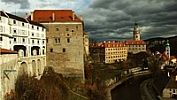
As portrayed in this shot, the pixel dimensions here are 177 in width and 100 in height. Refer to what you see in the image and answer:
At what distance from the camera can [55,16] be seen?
120 ft

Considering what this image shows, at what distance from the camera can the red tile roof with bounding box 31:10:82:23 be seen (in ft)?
118

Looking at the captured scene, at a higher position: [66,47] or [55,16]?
[55,16]

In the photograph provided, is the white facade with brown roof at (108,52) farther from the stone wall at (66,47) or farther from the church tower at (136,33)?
the stone wall at (66,47)

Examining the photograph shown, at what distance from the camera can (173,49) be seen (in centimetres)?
11525

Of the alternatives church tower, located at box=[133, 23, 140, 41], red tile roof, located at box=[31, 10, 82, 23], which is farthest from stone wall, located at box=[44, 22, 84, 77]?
church tower, located at box=[133, 23, 140, 41]

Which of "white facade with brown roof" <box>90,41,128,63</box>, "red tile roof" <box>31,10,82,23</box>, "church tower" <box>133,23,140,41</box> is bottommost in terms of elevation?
"white facade with brown roof" <box>90,41,128,63</box>

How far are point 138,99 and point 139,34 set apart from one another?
95402 millimetres

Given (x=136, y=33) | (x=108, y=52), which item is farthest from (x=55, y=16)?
(x=136, y=33)

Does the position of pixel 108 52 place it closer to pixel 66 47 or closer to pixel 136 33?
pixel 136 33

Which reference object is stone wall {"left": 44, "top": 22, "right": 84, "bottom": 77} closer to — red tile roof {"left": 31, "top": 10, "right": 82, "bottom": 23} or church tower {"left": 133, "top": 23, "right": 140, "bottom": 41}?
red tile roof {"left": 31, "top": 10, "right": 82, "bottom": 23}

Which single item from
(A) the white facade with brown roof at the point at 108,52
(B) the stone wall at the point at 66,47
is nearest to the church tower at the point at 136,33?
(A) the white facade with brown roof at the point at 108,52

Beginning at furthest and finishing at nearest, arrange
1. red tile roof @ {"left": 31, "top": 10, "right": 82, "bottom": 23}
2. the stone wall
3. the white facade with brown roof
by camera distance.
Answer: the white facade with brown roof → red tile roof @ {"left": 31, "top": 10, "right": 82, "bottom": 23} → the stone wall

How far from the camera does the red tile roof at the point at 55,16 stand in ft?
118

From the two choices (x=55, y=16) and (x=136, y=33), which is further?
(x=136, y=33)
